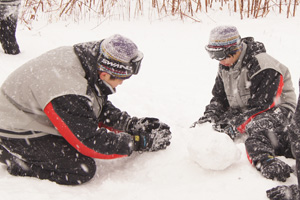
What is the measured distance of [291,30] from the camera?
19.5ft

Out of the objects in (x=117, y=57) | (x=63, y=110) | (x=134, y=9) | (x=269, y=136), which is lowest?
(x=134, y=9)

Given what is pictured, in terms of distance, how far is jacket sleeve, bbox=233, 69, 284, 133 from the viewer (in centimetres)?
288

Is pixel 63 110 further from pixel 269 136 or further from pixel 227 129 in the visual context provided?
pixel 269 136

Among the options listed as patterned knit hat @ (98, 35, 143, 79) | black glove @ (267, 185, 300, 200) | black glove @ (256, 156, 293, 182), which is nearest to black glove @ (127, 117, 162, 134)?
patterned knit hat @ (98, 35, 143, 79)

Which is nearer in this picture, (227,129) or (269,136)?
(269,136)

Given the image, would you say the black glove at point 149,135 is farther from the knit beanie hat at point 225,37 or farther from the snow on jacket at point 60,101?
the knit beanie hat at point 225,37

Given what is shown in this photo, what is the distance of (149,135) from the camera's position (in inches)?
110

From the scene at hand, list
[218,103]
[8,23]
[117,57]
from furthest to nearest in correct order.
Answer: [8,23] → [218,103] → [117,57]

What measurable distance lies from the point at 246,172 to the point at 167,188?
582 millimetres

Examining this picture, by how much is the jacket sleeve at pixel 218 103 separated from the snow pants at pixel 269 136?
1.68 feet

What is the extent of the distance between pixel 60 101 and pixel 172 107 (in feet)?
6.65

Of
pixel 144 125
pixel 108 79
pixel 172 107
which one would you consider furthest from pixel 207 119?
pixel 108 79

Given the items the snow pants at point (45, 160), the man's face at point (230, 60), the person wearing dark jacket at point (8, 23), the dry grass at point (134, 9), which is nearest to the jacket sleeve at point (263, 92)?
the man's face at point (230, 60)

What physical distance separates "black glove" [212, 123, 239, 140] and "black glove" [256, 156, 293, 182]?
0.78 meters
